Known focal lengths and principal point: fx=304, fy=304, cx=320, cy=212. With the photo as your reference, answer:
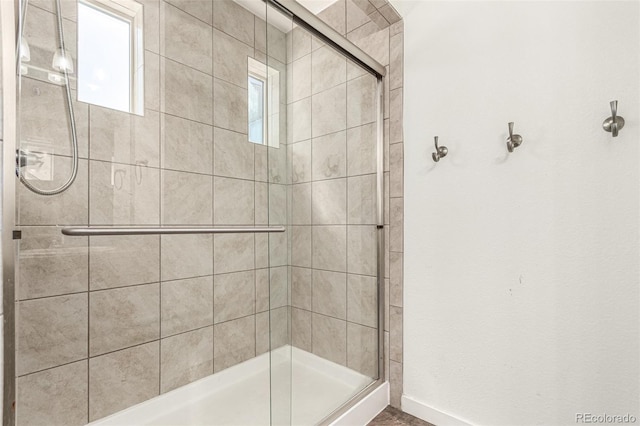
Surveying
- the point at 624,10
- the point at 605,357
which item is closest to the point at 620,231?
the point at 605,357

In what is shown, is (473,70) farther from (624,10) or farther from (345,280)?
(345,280)

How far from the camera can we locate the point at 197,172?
1.58 meters

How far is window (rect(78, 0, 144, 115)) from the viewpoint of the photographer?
1201 millimetres

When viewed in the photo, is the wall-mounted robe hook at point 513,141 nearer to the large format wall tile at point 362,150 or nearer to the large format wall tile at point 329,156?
the large format wall tile at point 362,150

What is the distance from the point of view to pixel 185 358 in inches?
62.3

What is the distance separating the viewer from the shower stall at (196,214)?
3.66 feet

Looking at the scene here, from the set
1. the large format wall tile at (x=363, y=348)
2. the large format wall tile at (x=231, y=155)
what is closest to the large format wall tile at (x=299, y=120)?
the large format wall tile at (x=231, y=155)

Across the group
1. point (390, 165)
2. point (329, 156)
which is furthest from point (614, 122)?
point (329, 156)

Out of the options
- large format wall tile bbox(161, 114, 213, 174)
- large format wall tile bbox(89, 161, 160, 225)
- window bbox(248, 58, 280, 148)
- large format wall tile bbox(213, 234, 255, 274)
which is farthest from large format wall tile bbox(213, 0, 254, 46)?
large format wall tile bbox(213, 234, 255, 274)

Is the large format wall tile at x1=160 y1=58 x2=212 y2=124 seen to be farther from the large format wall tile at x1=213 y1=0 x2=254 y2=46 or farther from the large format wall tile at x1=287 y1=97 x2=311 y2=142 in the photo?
the large format wall tile at x1=287 y1=97 x2=311 y2=142

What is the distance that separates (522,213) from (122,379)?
1848mm

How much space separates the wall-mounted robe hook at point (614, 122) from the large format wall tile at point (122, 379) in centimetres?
204

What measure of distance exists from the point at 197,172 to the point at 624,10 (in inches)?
71.2

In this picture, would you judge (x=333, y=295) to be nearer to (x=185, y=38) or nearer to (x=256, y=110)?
(x=256, y=110)
